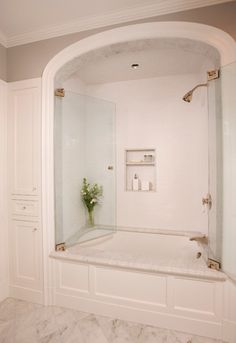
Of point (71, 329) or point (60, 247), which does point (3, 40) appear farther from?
point (71, 329)

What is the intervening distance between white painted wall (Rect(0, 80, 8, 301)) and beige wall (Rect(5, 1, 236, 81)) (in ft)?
0.78

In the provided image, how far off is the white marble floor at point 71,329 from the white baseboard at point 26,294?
0.10m

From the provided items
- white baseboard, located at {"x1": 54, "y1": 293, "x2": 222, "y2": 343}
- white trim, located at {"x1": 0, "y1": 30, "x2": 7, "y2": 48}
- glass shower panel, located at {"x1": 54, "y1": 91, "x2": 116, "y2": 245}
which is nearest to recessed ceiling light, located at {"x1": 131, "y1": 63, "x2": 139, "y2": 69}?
glass shower panel, located at {"x1": 54, "y1": 91, "x2": 116, "y2": 245}

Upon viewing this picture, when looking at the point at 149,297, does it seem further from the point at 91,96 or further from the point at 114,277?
the point at 91,96

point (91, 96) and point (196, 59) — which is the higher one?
point (196, 59)

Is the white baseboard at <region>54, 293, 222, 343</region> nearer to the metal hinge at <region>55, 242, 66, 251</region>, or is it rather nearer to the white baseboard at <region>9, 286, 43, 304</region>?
the white baseboard at <region>9, 286, 43, 304</region>

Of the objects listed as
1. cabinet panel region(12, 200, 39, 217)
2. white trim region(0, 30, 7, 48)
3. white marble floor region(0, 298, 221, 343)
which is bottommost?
white marble floor region(0, 298, 221, 343)

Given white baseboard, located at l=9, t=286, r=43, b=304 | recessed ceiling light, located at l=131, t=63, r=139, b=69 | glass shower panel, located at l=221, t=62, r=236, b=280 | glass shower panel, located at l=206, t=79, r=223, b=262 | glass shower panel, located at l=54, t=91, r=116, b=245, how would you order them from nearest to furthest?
1. glass shower panel, located at l=221, t=62, r=236, b=280
2. glass shower panel, located at l=206, t=79, r=223, b=262
3. white baseboard, located at l=9, t=286, r=43, b=304
4. glass shower panel, located at l=54, t=91, r=116, b=245
5. recessed ceiling light, located at l=131, t=63, r=139, b=69

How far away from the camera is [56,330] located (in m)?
1.77

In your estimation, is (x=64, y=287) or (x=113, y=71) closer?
(x=64, y=287)

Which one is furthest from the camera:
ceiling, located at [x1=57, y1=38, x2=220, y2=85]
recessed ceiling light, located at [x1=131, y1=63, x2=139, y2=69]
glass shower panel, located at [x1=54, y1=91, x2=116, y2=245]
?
recessed ceiling light, located at [x1=131, y1=63, x2=139, y2=69]

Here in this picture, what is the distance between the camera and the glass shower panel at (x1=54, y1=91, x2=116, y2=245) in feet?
7.56

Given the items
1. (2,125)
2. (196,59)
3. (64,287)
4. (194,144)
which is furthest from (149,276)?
(196,59)

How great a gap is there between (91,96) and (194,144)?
1.60 m
